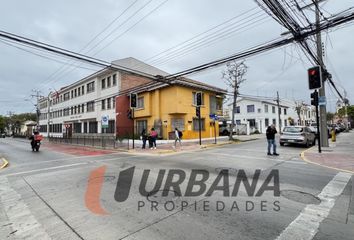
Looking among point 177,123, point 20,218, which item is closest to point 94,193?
point 20,218

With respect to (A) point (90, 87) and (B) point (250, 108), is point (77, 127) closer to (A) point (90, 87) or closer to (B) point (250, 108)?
(A) point (90, 87)

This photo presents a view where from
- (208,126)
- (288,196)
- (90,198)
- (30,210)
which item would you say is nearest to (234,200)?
(288,196)

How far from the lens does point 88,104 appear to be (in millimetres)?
37969

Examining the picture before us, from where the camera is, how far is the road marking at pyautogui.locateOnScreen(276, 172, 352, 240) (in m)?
3.59

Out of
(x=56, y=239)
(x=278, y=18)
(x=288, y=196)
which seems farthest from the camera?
(x=278, y=18)

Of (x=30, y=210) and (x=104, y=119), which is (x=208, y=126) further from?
(x=30, y=210)

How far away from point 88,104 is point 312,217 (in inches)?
1517

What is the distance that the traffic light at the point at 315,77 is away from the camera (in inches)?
514

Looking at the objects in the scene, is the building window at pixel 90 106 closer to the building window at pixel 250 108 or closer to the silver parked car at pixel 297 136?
Result: the silver parked car at pixel 297 136

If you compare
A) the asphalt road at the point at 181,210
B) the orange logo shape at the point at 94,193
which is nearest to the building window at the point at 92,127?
the orange logo shape at the point at 94,193

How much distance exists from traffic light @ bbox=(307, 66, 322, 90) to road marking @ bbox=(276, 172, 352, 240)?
850cm

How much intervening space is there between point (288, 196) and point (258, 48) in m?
8.15

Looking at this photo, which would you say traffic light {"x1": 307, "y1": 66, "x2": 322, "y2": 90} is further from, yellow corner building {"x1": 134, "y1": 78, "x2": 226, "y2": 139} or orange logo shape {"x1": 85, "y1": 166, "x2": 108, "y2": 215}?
orange logo shape {"x1": 85, "y1": 166, "x2": 108, "y2": 215}

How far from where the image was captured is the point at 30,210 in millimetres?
5082
